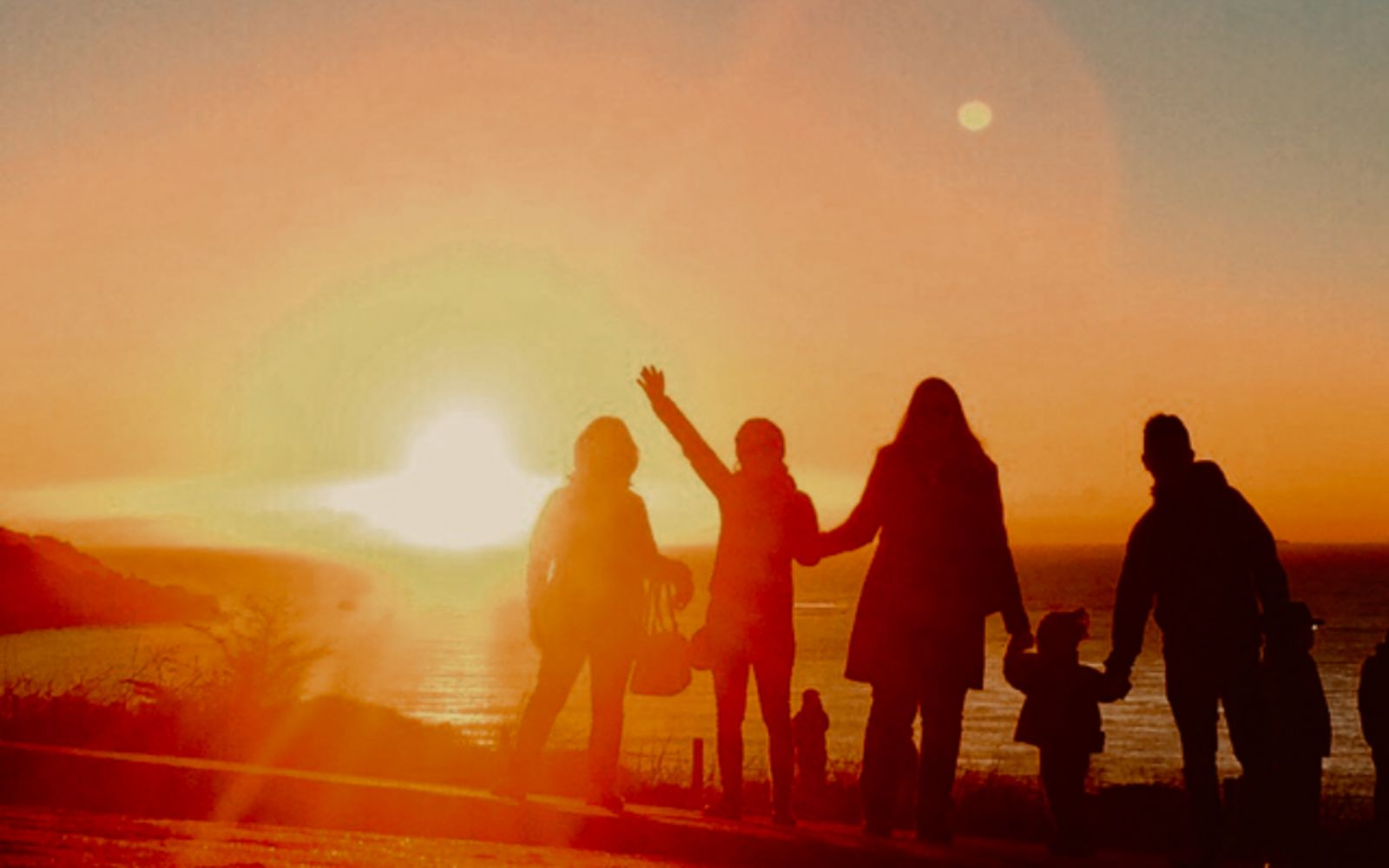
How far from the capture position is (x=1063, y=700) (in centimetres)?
802

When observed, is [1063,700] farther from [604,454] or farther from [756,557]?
[604,454]

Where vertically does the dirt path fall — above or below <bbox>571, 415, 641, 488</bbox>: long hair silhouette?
below

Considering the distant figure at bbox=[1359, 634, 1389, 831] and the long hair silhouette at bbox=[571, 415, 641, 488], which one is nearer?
the distant figure at bbox=[1359, 634, 1389, 831]

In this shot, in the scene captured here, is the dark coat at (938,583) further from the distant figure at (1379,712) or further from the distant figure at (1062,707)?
the distant figure at (1379,712)

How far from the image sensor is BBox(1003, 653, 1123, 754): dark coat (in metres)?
7.98

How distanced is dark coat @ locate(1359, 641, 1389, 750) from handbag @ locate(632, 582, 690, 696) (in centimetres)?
346

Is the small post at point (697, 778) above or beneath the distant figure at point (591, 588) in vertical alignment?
beneath

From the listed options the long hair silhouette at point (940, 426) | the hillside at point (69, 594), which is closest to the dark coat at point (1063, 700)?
the long hair silhouette at point (940, 426)

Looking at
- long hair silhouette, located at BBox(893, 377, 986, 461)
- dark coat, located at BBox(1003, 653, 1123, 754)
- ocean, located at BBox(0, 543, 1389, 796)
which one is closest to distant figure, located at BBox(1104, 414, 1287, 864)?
dark coat, located at BBox(1003, 653, 1123, 754)

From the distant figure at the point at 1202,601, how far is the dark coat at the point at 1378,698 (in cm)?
60

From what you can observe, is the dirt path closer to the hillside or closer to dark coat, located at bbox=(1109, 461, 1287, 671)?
dark coat, located at bbox=(1109, 461, 1287, 671)

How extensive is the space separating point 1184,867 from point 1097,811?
23.1 ft

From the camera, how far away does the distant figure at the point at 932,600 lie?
798 cm

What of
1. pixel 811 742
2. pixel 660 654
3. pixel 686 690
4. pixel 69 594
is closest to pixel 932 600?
pixel 660 654
